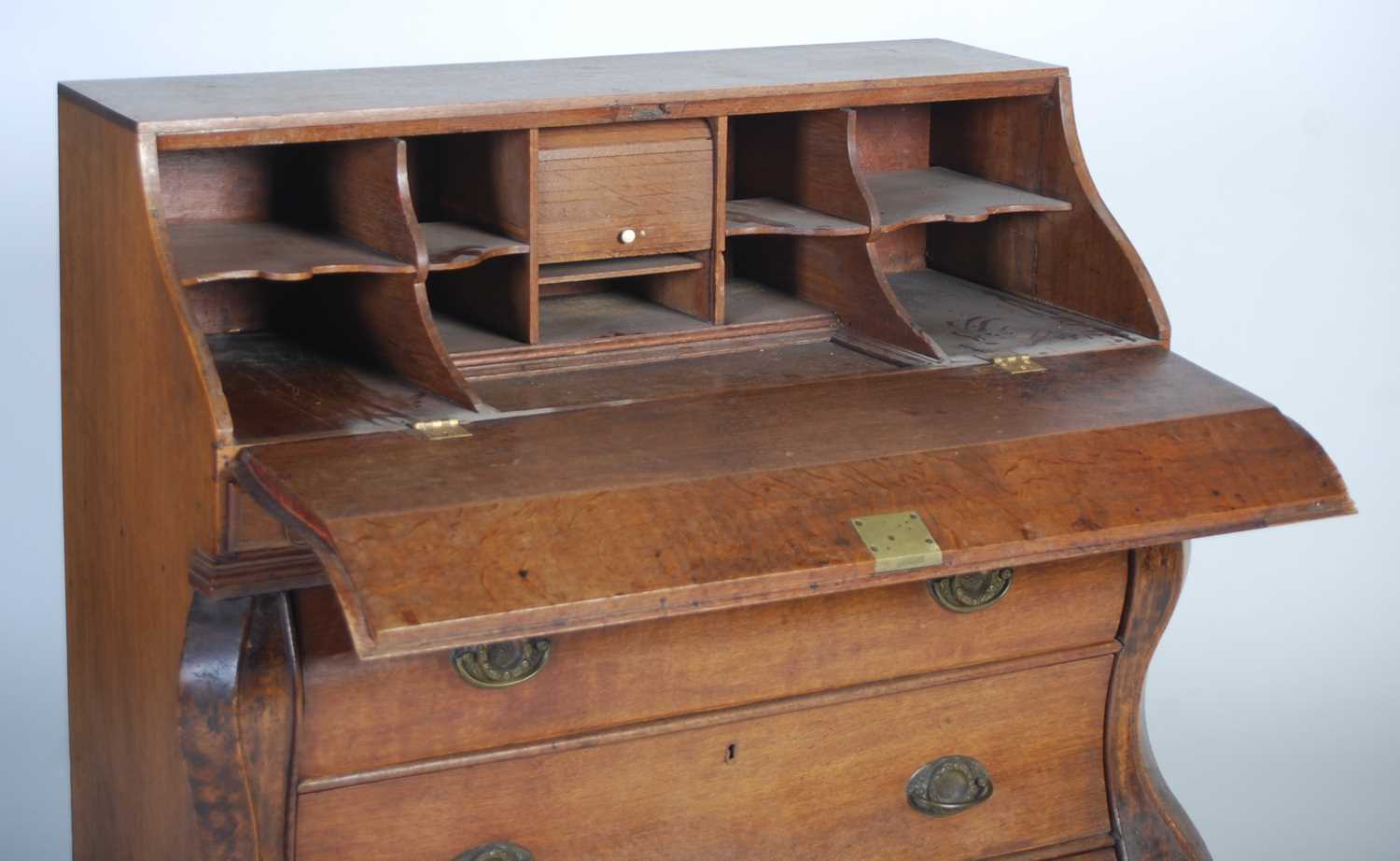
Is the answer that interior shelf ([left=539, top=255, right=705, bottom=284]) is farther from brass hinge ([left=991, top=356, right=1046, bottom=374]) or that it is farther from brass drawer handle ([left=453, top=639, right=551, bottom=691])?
brass drawer handle ([left=453, top=639, right=551, bottom=691])

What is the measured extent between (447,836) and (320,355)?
717mm

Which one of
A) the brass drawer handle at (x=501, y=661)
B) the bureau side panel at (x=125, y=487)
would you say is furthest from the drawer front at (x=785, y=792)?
the bureau side panel at (x=125, y=487)

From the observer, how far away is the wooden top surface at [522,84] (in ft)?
9.46

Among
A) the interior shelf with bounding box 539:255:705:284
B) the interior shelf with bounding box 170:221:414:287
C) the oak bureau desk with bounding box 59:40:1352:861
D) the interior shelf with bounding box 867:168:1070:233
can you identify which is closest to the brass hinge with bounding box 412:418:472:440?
the oak bureau desk with bounding box 59:40:1352:861

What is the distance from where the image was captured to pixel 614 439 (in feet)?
9.18

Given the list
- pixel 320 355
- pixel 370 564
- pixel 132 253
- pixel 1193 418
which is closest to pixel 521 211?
pixel 320 355

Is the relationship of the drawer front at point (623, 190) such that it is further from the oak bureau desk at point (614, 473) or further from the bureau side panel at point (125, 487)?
the bureau side panel at point (125, 487)

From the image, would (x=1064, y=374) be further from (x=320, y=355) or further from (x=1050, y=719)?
(x=320, y=355)

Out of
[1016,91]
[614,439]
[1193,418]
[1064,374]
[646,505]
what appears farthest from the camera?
[1016,91]

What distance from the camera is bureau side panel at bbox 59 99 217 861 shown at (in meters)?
2.75

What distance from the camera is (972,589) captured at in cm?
311

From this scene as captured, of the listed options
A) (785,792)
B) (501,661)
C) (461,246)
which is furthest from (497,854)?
(461,246)

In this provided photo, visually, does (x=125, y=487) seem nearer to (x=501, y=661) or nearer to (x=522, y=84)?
(x=501, y=661)

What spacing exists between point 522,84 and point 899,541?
3.24 feet
